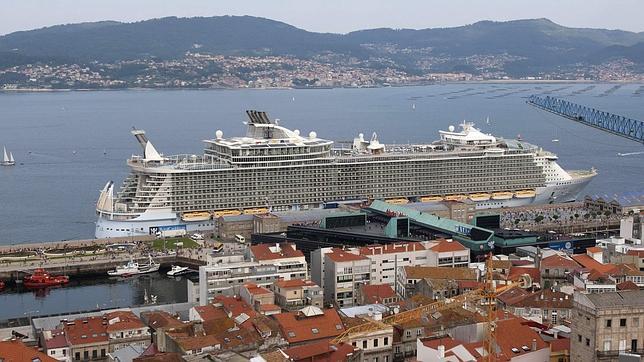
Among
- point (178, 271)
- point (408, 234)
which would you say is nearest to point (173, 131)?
point (178, 271)

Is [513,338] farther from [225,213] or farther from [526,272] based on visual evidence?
[225,213]

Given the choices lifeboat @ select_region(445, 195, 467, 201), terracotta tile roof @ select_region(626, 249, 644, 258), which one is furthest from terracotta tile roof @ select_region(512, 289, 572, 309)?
lifeboat @ select_region(445, 195, 467, 201)

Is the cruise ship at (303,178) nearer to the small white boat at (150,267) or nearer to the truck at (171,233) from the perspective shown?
the truck at (171,233)

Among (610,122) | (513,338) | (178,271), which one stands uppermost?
(610,122)

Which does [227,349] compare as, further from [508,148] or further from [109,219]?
[508,148]

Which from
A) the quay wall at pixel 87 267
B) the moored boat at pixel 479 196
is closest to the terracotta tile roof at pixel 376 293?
the quay wall at pixel 87 267

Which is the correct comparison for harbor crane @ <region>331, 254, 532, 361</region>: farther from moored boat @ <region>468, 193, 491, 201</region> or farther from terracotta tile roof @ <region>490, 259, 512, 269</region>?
moored boat @ <region>468, 193, 491, 201</region>

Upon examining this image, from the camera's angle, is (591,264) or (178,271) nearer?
(591,264)

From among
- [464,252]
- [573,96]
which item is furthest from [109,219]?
[573,96]
